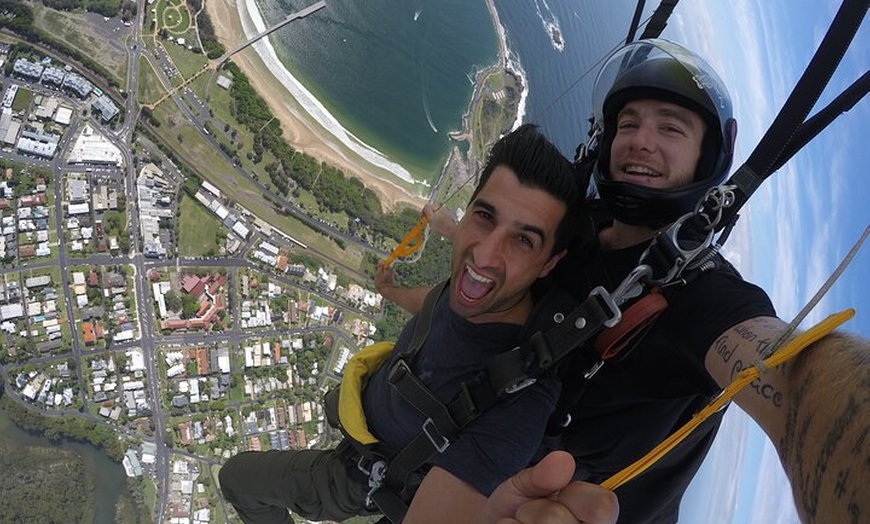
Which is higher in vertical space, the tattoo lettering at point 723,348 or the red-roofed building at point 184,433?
the red-roofed building at point 184,433

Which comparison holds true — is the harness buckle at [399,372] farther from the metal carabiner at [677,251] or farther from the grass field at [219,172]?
the grass field at [219,172]

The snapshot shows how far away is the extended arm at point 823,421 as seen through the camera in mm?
459

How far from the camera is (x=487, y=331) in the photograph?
1.24 m

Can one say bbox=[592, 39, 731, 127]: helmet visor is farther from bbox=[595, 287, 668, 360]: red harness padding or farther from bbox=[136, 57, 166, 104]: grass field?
bbox=[136, 57, 166, 104]: grass field

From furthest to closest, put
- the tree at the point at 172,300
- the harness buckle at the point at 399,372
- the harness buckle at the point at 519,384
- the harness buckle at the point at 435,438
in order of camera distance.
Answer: the tree at the point at 172,300 → the harness buckle at the point at 399,372 → the harness buckle at the point at 435,438 → the harness buckle at the point at 519,384

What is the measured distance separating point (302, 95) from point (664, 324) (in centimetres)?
921

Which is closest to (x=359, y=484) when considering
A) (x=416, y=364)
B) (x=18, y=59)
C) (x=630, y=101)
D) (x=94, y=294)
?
(x=416, y=364)

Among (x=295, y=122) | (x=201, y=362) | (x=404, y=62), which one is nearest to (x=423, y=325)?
(x=201, y=362)

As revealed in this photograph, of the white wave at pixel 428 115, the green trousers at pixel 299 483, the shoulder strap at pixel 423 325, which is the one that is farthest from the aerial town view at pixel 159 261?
the shoulder strap at pixel 423 325

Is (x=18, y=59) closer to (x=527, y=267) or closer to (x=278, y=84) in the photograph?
(x=278, y=84)

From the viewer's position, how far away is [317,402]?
7773 mm

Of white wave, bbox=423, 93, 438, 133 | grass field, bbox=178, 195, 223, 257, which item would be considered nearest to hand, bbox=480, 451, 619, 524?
grass field, bbox=178, 195, 223, 257

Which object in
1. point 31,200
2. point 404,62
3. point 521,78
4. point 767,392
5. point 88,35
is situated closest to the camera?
point 767,392

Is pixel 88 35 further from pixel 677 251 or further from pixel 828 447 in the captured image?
pixel 828 447
